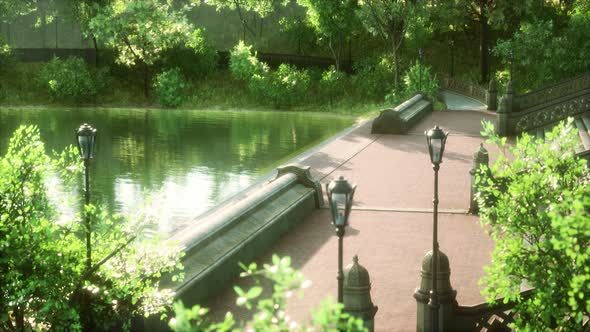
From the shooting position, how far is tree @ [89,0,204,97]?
52.6m

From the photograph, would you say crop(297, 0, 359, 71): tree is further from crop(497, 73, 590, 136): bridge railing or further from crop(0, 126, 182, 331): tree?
crop(0, 126, 182, 331): tree

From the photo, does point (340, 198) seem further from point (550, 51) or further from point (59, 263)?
point (550, 51)

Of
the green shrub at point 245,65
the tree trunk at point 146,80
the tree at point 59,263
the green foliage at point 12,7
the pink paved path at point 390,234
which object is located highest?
the green foliage at point 12,7

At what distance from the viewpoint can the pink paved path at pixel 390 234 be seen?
1293 cm

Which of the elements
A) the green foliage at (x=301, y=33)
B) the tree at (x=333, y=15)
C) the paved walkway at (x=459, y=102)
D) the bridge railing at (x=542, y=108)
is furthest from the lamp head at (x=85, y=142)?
the green foliage at (x=301, y=33)

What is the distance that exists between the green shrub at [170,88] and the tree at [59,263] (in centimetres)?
4165

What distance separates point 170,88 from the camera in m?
52.2

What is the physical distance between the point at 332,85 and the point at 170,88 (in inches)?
397

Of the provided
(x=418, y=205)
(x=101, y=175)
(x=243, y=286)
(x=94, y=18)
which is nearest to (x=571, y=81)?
(x=418, y=205)

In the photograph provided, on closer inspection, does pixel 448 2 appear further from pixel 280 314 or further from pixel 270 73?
pixel 280 314

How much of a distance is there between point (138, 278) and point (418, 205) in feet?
33.4

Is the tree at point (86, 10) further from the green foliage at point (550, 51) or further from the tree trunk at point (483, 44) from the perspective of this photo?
the green foliage at point (550, 51)

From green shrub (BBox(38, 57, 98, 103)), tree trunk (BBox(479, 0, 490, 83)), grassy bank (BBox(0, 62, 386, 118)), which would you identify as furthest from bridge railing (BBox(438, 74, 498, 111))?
green shrub (BBox(38, 57, 98, 103))

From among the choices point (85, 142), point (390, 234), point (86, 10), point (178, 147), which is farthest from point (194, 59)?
point (85, 142)
